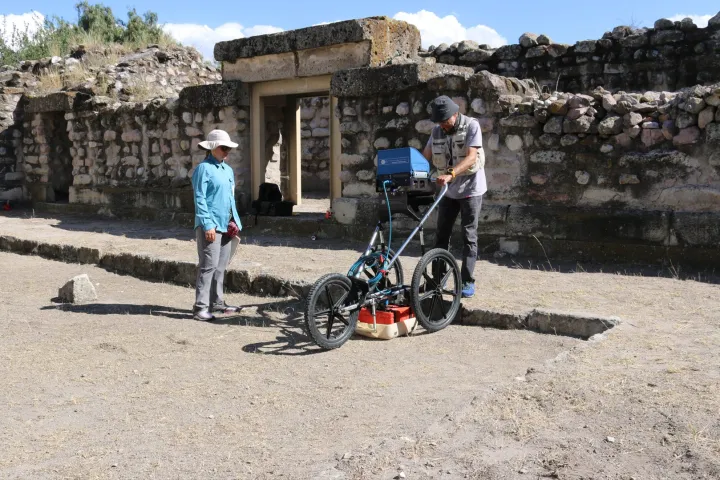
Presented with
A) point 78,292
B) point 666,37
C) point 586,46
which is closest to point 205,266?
point 78,292

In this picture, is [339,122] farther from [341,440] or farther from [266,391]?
[341,440]

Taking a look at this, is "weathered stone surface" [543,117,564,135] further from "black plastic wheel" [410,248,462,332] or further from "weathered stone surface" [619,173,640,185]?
"black plastic wheel" [410,248,462,332]

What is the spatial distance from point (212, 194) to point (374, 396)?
8.92 ft

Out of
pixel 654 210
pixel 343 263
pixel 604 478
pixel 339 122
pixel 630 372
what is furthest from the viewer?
pixel 339 122

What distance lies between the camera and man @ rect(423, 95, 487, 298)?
19.0ft

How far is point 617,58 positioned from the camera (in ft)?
32.7

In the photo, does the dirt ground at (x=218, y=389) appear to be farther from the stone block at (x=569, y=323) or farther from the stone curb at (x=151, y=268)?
the stone curb at (x=151, y=268)

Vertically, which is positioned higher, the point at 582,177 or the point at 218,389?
the point at 582,177

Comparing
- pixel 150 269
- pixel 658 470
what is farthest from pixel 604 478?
pixel 150 269

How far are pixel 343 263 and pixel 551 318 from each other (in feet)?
9.46

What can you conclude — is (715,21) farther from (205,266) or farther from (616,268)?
(205,266)

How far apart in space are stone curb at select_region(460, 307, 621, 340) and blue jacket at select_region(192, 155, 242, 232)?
7.19ft

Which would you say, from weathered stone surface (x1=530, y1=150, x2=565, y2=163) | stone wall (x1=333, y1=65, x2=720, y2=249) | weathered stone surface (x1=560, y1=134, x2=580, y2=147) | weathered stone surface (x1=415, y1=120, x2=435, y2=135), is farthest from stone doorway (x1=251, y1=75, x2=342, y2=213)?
weathered stone surface (x1=560, y1=134, x2=580, y2=147)

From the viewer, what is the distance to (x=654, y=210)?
23.4 ft
